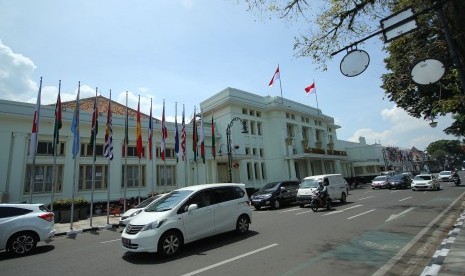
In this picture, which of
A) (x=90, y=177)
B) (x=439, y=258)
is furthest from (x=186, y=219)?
(x=90, y=177)

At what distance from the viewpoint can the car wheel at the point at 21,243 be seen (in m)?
9.50

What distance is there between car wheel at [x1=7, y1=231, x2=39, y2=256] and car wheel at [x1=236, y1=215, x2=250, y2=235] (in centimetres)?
715

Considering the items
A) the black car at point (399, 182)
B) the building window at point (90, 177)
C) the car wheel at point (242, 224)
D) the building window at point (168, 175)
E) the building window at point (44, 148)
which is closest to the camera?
the car wheel at point (242, 224)

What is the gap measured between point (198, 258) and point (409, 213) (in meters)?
10.9

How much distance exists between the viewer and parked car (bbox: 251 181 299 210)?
1964cm

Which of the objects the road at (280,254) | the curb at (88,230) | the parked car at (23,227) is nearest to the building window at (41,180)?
the curb at (88,230)

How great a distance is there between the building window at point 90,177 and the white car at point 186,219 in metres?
16.4

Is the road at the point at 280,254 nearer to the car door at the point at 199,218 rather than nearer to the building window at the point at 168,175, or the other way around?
the car door at the point at 199,218

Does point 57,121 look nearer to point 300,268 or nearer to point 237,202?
point 237,202

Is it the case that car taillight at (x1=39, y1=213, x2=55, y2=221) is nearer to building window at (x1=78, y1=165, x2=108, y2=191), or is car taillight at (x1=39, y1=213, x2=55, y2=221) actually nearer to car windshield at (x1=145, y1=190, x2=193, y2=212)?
car windshield at (x1=145, y1=190, x2=193, y2=212)

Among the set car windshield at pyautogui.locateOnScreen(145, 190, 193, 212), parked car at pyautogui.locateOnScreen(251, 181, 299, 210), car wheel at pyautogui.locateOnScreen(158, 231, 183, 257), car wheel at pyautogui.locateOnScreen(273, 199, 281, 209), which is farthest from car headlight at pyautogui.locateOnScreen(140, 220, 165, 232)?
car wheel at pyautogui.locateOnScreen(273, 199, 281, 209)

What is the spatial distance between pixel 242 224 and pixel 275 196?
10.1 m

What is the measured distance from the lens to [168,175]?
27.9 meters

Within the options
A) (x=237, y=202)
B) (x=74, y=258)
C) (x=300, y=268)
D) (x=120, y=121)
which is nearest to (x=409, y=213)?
(x=237, y=202)
